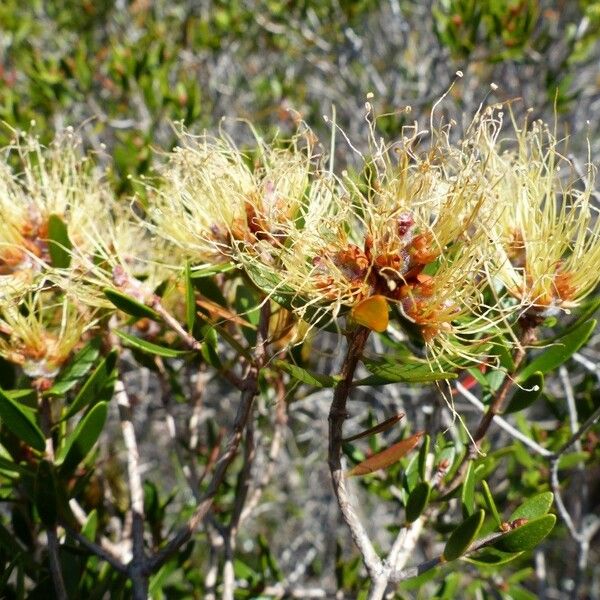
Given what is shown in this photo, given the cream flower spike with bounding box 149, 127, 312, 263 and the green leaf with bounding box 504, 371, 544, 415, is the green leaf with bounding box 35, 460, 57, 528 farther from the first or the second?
the green leaf with bounding box 504, 371, 544, 415

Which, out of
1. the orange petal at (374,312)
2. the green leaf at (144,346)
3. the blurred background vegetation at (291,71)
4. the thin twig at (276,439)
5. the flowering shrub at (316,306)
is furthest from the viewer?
the blurred background vegetation at (291,71)

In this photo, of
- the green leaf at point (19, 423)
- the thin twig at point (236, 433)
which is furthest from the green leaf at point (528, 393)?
the green leaf at point (19, 423)

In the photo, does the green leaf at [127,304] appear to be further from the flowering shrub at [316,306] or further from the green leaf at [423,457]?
the green leaf at [423,457]

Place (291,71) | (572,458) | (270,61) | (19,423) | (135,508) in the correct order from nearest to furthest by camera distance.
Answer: (19,423), (135,508), (572,458), (291,71), (270,61)

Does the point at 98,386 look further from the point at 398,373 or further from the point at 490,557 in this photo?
the point at 490,557

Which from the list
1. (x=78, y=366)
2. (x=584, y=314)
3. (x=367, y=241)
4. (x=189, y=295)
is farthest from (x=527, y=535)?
(x=78, y=366)

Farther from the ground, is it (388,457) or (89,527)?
(388,457)
